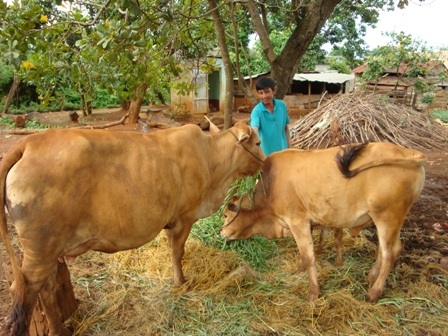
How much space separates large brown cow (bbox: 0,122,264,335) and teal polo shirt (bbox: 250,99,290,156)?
1.25 m

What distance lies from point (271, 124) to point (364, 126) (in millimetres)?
8409

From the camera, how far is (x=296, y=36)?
18.4 feet

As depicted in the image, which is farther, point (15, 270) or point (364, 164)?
point (364, 164)

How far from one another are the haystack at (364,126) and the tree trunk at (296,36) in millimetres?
6621

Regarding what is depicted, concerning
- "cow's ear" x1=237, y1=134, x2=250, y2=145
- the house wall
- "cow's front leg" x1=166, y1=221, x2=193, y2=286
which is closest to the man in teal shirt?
"cow's ear" x1=237, y1=134, x2=250, y2=145

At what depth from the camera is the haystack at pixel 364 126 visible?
12.4 metres

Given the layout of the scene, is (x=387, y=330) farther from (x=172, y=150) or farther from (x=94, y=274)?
(x=94, y=274)

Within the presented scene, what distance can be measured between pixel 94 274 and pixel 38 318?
1055mm

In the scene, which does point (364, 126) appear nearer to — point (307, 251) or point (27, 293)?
point (307, 251)

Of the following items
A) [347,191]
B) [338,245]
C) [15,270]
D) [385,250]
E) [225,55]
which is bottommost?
[338,245]

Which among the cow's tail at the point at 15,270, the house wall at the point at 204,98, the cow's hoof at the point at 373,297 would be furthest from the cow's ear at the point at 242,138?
the house wall at the point at 204,98

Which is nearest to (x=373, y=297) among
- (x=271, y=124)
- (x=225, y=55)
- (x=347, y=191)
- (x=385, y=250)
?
(x=385, y=250)

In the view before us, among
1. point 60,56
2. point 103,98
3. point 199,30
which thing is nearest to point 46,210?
point 60,56

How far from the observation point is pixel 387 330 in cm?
A: 356
